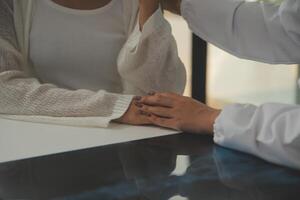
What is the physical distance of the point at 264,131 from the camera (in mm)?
726

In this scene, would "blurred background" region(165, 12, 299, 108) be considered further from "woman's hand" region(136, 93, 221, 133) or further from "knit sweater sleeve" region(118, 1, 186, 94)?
"woman's hand" region(136, 93, 221, 133)

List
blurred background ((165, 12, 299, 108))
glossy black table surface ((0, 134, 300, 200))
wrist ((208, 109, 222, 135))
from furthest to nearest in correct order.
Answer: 1. blurred background ((165, 12, 299, 108))
2. wrist ((208, 109, 222, 135))
3. glossy black table surface ((0, 134, 300, 200))

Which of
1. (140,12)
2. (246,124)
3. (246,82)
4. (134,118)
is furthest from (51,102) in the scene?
(246,82)

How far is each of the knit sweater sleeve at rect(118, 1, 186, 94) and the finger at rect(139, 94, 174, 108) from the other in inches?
5.4

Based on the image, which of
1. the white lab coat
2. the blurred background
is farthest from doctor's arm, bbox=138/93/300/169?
the blurred background

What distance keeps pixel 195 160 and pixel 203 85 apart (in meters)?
1.50

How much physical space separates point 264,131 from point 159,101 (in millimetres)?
254

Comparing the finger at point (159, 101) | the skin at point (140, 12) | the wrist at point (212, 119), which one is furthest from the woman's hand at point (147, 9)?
the wrist at point (212, 119)

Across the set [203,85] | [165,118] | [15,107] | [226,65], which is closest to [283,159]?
[165,118]

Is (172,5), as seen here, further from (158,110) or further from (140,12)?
(158,110)

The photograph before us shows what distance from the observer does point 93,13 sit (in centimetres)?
111

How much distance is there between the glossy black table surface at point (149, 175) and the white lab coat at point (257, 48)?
3 cm

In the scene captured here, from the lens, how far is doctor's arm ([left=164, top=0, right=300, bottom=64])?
88 centimetres

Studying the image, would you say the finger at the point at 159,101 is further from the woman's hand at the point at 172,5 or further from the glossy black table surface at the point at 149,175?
the woman's hand at the point at 172,5
